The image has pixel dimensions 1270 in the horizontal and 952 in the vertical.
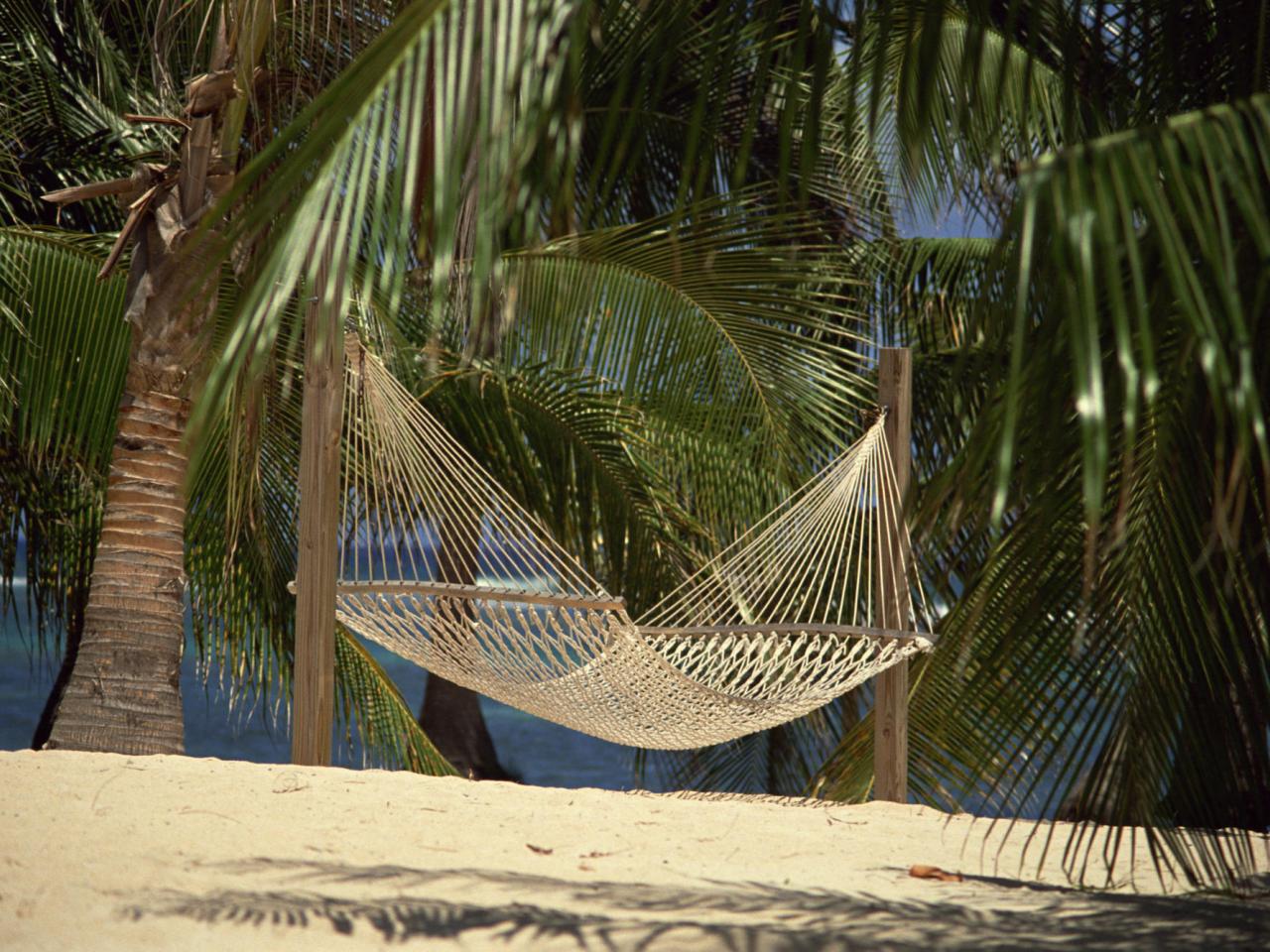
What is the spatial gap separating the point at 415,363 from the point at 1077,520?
3465 millimetres

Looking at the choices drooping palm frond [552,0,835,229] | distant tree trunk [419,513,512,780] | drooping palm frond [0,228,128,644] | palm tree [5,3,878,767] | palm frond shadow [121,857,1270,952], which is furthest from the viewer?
distant tree trunk [419,513,512,780]

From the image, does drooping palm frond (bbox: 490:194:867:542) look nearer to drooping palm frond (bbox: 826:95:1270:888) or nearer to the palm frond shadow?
drooping palm frond (bbox: 826:95:1270:888)

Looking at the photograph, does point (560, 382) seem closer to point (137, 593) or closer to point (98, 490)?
point (98, 490)

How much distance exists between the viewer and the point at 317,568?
2.78m

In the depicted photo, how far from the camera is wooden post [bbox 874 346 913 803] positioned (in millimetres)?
3057

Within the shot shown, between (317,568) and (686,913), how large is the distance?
1442 mm

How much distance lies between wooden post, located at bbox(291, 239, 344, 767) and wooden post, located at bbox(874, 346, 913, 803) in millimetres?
1186

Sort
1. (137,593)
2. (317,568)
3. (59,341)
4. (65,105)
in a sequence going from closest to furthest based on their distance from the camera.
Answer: (317,568), (137,593), (59,341), (65,105)

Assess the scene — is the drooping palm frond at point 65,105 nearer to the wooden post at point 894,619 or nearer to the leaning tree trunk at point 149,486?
the leaning tree trunk at point 149,486

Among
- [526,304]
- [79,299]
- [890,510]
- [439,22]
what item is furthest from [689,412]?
[439,22]

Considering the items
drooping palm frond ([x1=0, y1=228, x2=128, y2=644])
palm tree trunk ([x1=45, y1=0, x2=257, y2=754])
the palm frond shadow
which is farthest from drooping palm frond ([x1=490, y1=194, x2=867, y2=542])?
the palm frond shadow

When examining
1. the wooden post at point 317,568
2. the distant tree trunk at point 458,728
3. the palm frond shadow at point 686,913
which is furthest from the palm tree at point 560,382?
the distant tree trunk at point 458,728

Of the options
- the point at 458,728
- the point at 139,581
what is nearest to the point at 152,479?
the point at 139,581

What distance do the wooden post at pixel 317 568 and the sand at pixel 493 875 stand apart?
13.3 inches
